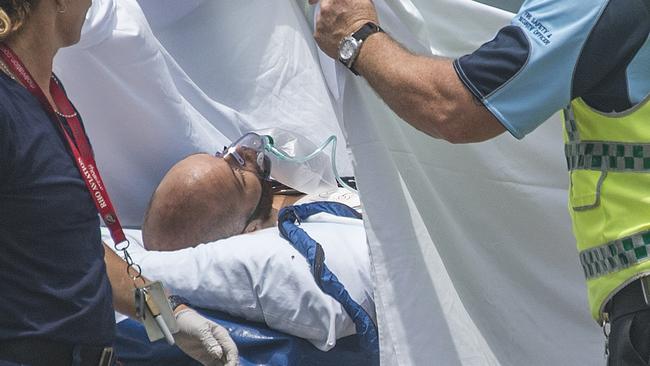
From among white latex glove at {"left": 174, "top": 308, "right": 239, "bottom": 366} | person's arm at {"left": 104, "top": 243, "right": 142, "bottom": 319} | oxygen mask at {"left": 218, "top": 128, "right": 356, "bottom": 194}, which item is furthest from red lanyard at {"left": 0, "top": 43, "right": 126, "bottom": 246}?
oxygen mask at {"left": 218, "top": 128, "right": 356, "bottom": 194}

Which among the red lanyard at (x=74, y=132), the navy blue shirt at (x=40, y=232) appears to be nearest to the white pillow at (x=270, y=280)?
the red lanyard at (x=74, y=132)

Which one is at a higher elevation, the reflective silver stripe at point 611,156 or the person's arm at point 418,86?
the person's arm at point 418,86

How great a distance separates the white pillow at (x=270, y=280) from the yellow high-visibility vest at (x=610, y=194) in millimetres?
934

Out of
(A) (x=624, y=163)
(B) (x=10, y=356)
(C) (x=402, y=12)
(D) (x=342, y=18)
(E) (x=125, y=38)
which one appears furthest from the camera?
(E) (x=125, y=38)

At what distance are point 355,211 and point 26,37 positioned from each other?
1549mm

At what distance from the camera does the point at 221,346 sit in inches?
88.3

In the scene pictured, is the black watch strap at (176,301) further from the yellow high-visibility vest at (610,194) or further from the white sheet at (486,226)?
the yellow high-visibility vest at (610,194)

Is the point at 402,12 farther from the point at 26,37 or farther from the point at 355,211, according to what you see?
the point at 355,211

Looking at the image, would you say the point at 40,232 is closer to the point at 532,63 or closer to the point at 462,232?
the point at 532,63

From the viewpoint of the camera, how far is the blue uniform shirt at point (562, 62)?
1601mm

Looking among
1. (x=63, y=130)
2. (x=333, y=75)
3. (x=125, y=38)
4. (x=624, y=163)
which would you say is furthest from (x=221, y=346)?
(x=125, y=38)

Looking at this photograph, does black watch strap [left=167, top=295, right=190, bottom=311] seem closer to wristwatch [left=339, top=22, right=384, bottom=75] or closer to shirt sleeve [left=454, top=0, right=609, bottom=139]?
wristwatch [left=339, top=22, right=384, bottom=75]

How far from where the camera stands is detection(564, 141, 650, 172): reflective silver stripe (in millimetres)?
1632

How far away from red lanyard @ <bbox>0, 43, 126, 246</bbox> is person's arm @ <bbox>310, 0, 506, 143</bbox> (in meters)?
0.51
